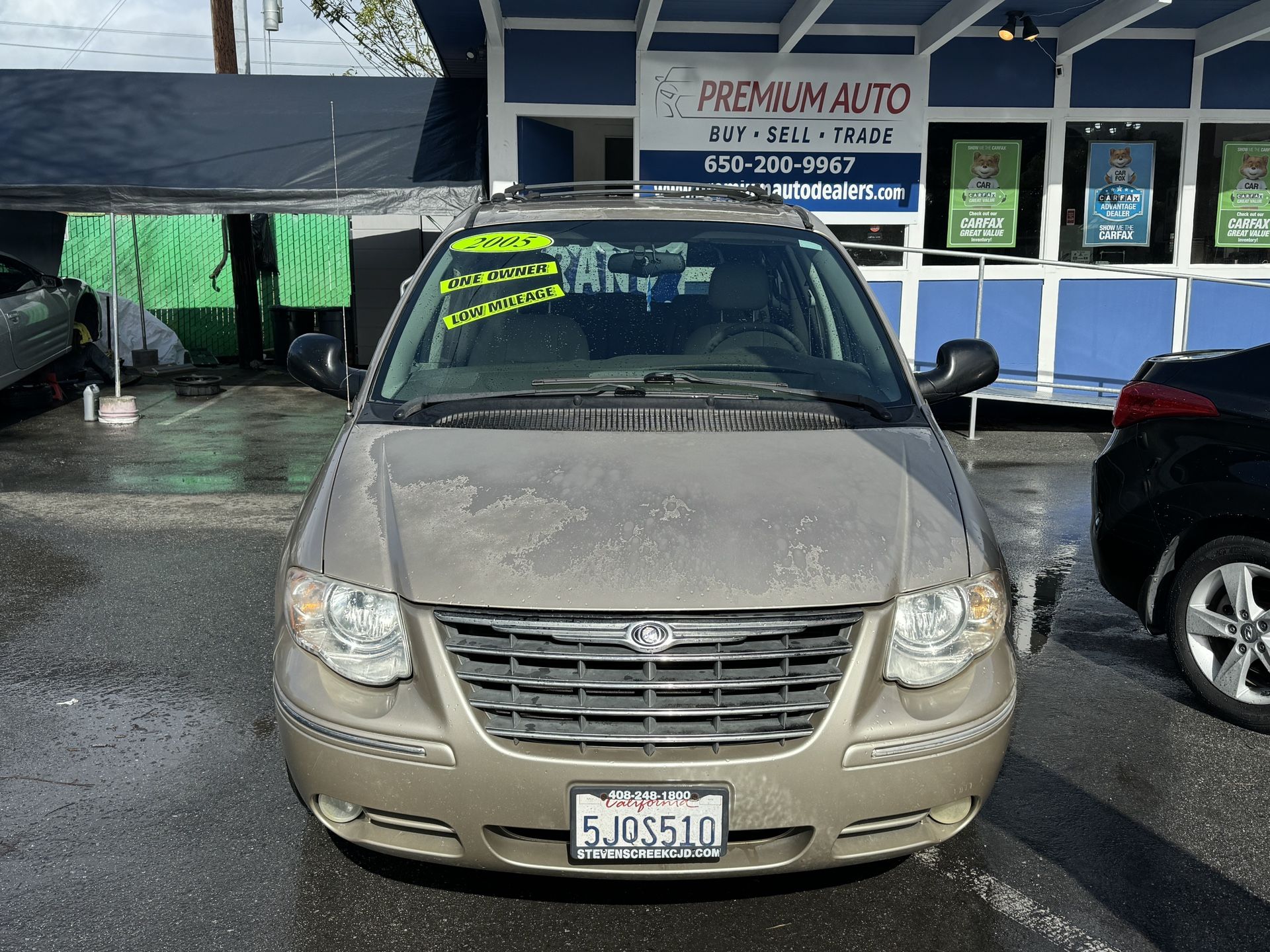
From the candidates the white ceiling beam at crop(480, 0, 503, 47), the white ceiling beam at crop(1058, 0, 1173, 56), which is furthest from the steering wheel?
the white ceiling beam at crop(1058, 0, 1173, 56)

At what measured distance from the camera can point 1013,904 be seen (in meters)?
3.22

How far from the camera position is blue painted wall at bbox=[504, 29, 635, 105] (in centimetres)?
1144

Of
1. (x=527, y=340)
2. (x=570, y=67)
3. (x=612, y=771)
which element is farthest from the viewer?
(x=570, y=67)

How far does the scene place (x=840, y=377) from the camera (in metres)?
3.90

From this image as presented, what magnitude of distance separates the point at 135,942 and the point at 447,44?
428 inches

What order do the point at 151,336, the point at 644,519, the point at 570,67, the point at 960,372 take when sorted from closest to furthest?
1. the point at 644,519
2. the point at 960,372
3. the point at 570,67
4. the point at 151,336

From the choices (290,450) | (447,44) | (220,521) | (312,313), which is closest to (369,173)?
(447,44)

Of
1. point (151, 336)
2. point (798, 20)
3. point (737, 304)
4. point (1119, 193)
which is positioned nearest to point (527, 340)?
point (737, 304)

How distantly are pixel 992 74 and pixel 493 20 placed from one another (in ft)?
15.8

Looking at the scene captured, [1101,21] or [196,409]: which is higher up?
[1101,21]

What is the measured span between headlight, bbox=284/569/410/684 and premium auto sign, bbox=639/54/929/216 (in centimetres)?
940

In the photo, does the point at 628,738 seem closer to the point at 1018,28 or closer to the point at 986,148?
the point at 1018,28

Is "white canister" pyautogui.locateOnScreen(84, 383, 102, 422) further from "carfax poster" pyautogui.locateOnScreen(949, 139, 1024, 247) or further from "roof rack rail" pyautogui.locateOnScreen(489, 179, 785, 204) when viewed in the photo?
"carfax poster" pyautogui.locateOnScreen(949, 139, 1024, 247)

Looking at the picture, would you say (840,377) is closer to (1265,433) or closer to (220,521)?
(1265,433)
